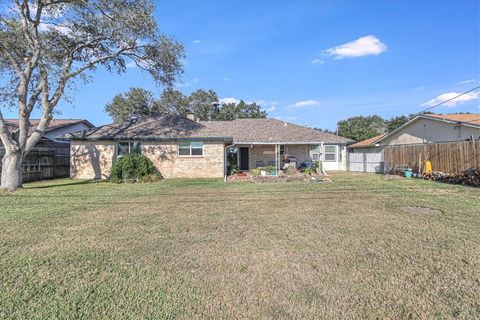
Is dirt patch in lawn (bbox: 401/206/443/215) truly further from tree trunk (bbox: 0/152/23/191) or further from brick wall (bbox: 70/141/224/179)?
tree trunk (bbox: 0/152/23/191)

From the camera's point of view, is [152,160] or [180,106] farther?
[180,106]

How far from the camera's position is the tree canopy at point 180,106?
39.8 metres

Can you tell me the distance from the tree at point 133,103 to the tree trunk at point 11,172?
28.3 metres

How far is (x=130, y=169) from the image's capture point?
1467 cm

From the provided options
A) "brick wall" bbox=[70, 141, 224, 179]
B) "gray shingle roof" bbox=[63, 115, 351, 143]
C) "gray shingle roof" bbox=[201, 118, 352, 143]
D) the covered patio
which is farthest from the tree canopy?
"brick wall" bbox=[70, 141, 224, 179]

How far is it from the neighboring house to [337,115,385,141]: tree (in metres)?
24.2

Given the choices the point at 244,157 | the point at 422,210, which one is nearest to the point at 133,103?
the point at 244,157

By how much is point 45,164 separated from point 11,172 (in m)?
6.04

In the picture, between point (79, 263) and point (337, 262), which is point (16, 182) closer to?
point (79, 263)

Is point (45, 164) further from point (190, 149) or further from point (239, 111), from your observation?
point (239, 111)

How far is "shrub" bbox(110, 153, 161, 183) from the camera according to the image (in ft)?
47.9

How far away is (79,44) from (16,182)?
700 cm

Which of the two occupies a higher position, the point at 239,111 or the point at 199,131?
the point at 239,111

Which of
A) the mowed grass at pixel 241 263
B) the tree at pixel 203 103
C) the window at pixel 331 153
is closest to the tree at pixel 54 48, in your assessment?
the mowed grass at pixel 241 263
